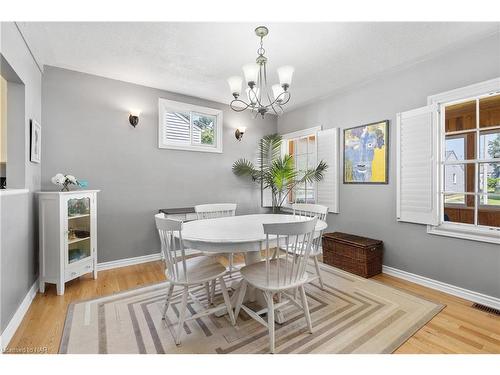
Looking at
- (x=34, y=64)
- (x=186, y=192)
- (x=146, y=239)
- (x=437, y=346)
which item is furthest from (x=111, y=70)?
(x=437, y=346)

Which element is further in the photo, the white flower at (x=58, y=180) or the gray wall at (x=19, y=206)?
the white flower at (x=58, y=180)

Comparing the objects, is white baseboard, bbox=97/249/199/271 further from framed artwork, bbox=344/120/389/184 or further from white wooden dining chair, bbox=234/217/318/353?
framed artwork, bbox=344/120/389/184

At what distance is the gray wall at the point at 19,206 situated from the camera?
5.71 ft

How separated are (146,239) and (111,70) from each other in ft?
7.62

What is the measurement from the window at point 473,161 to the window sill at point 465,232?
0.10 metres

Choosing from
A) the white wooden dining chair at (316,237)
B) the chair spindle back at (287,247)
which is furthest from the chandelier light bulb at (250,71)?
the white wooden dining chair at (316,237)

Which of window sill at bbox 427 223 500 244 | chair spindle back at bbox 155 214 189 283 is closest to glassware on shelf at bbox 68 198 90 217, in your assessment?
chair spindle back at bbox 155 214 189 283

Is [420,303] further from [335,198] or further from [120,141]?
[120,141]

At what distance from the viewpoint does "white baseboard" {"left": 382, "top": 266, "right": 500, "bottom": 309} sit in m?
2.21

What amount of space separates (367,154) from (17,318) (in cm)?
407

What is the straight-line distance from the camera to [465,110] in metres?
3.45

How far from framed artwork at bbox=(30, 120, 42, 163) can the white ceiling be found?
2.52 ft

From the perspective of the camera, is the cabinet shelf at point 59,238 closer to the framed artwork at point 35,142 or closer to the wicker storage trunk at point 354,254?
the framed artwork at point 35,142
